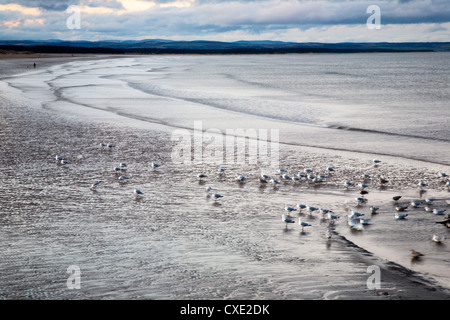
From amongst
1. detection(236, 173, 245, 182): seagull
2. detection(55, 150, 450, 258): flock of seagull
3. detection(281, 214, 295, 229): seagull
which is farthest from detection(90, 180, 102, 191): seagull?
detection(281, 214, 295, 229): seagull

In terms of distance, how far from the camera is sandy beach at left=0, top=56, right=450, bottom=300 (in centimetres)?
712

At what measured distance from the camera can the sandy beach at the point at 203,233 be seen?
7125 millimetres

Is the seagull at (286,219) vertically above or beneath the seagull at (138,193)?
beneath

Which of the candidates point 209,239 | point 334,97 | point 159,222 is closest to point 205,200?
point 159,222

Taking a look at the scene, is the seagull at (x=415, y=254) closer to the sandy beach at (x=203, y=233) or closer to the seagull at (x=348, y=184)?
the sandy beach at (x=203, y=233)

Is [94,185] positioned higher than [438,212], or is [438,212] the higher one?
[94,185]

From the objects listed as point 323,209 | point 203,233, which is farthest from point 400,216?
point 203,233

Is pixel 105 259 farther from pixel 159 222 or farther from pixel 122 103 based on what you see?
pixel 122 103

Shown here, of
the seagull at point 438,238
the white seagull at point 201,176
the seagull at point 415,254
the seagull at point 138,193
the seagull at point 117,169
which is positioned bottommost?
the seagull at point 415,254

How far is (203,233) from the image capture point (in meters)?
9.30

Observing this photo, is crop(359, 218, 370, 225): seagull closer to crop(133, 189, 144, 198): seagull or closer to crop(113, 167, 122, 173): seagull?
crop(133, 189, 144, 198): seagull

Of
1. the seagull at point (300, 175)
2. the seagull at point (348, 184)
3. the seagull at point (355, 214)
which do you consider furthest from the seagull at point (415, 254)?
the seagull at point (300, 175)

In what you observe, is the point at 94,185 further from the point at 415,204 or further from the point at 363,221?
the point at 415,204
